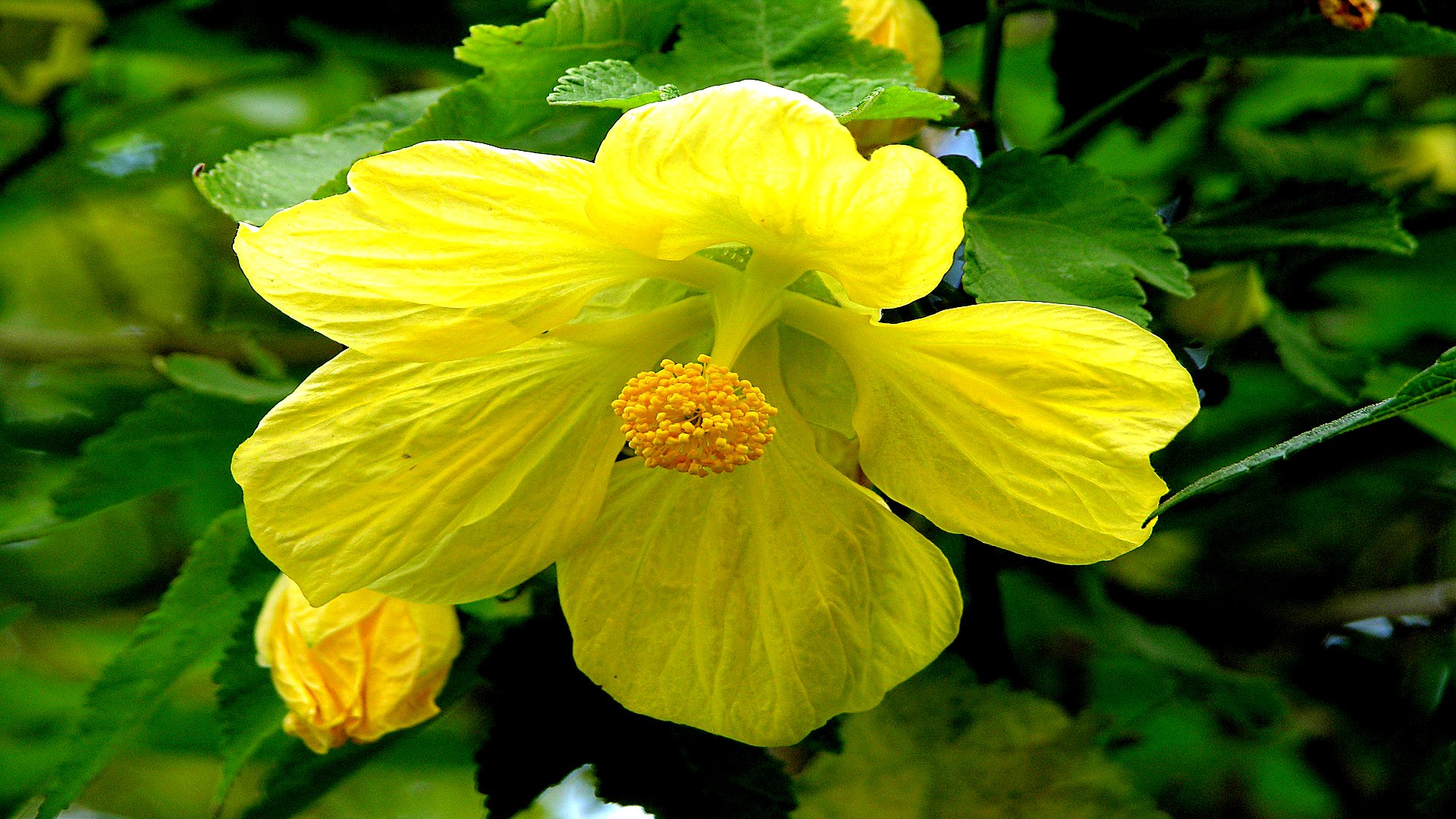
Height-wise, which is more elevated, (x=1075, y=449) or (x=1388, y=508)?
(x=1075, y=449)

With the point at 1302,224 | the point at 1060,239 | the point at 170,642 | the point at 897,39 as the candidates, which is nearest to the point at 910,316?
the point at 1060,239

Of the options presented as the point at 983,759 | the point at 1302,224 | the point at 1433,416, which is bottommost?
the point at 983,759

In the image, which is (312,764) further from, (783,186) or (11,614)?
(783,186)

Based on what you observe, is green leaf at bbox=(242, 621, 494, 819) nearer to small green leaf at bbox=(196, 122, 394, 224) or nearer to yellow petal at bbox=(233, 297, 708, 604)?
yellow petal at bbox=(233, 297, 708, 604)

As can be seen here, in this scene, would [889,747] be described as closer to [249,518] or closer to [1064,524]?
[1064,524]

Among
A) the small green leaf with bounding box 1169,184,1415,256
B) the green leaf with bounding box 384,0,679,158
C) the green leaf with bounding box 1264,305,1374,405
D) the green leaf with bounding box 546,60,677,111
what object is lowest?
the green leaf with bounding box 1264,305,1374,405

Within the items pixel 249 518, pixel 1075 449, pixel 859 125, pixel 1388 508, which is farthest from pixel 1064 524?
pixel 1388 508

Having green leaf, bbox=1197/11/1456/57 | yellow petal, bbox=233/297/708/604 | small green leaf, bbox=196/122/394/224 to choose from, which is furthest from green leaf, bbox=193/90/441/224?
green leaf, bbox=1197/11/1456/57
